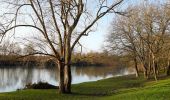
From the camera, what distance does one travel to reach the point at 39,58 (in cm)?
3219

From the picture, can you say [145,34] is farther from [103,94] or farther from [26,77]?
[103,94]

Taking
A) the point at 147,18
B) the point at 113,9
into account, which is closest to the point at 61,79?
the point at 113,9

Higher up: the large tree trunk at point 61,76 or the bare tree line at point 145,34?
the bare tree line at point 145,34

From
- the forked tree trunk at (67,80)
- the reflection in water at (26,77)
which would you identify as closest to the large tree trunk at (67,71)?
the forked tree trunk at (67,80)

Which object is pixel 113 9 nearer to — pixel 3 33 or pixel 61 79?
pixel 61 79

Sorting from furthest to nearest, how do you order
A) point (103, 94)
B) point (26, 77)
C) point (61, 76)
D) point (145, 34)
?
point (26, 77), point (145, 34), point (61, 76), point (103, 94)

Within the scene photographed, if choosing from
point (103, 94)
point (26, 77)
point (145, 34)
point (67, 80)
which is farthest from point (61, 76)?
point (26, 77)

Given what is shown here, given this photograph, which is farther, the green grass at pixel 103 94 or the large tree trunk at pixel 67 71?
the large tree trunk at pixel 67 71

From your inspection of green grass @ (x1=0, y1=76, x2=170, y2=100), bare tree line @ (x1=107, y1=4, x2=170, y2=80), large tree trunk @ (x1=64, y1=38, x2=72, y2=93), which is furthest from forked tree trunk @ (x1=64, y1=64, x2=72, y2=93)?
bare tree line @ (x1=107, y1=4, x2=170, y2=80)

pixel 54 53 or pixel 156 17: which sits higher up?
pixel 156 17

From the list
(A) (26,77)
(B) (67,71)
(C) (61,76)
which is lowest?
(C) (61,76)

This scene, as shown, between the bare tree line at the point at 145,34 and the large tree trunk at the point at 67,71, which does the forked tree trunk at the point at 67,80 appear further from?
the bare tree line at the point at 145,34

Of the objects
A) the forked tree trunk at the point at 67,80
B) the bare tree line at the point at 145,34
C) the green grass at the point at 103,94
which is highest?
the bare tree line at the point at 145,34

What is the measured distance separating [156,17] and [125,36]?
1006 centimetres
